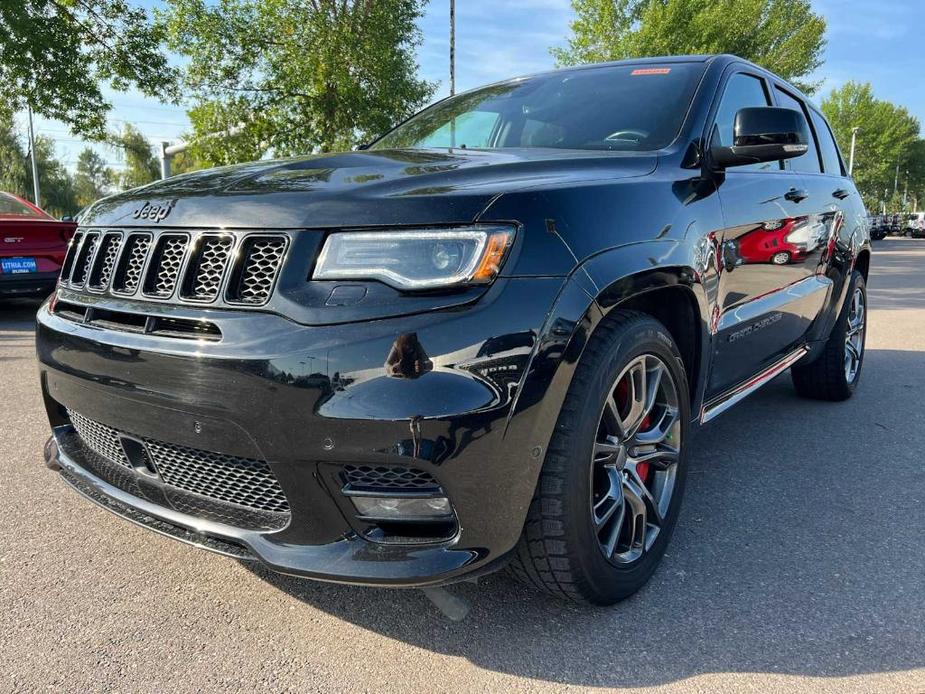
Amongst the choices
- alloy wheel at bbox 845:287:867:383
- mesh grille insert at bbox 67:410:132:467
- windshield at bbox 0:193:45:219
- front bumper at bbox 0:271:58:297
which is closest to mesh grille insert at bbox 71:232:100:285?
mesh grille insert at bbox 67:410:132:467

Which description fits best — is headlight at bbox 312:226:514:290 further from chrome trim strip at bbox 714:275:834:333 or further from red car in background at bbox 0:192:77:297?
red car in background at bbox 0:192:77:297

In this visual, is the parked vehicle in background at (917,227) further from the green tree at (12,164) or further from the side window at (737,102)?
the green tree at (12,164)

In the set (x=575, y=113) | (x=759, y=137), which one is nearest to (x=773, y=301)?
(x=759, y=137)

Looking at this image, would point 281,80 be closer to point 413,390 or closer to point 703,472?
point 703,472

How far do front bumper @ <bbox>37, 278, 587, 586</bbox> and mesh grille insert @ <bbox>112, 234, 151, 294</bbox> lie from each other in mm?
269

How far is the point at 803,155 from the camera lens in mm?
3590

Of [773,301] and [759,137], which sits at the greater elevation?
[759,137]

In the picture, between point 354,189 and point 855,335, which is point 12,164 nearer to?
point 855,335

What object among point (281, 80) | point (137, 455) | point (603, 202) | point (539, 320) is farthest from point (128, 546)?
point (281, 80)

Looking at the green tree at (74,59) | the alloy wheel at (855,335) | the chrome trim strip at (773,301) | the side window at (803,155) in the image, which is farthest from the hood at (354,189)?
the green tree at (74,59)

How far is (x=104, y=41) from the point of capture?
12.3 m

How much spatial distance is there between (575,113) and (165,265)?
1.76 meters

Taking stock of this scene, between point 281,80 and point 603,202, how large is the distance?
14294 millimetres

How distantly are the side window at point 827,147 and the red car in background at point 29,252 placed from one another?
657cm
